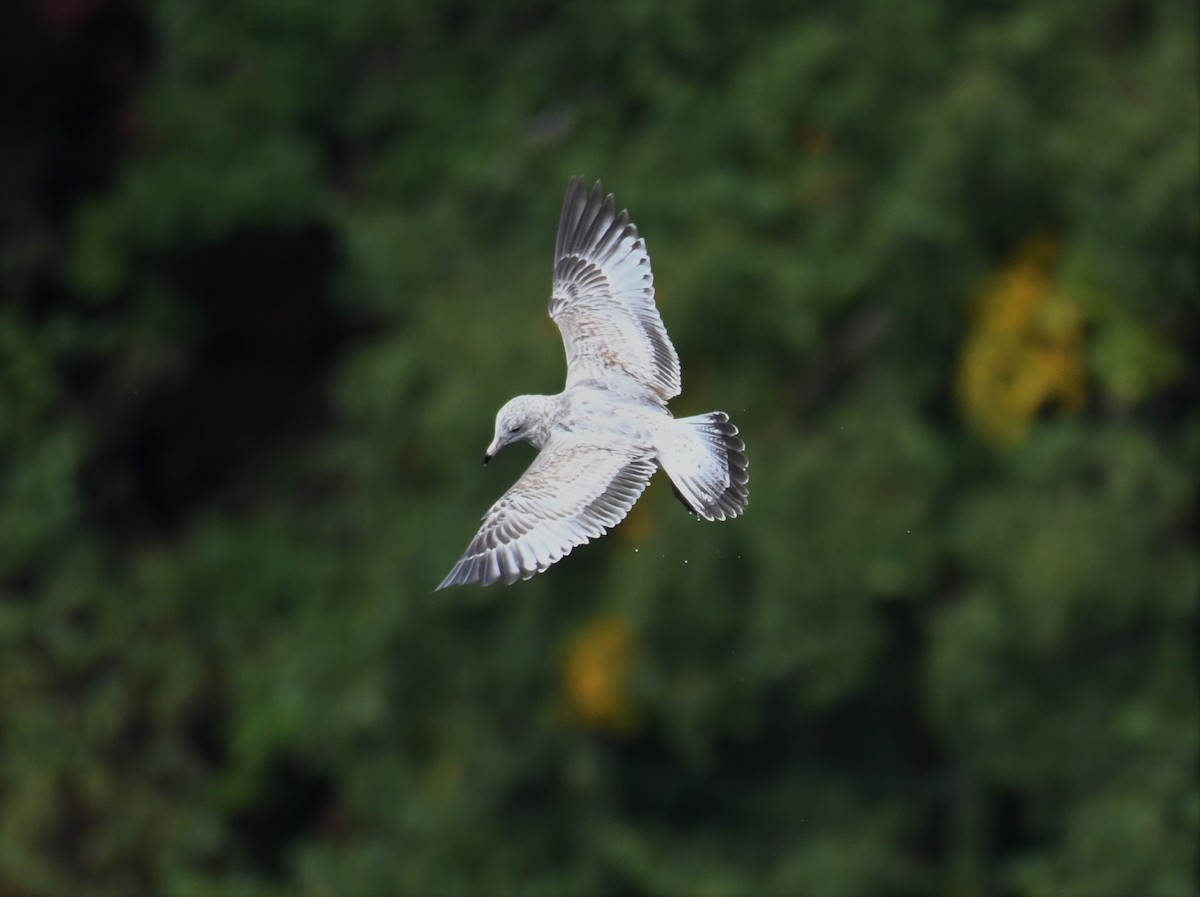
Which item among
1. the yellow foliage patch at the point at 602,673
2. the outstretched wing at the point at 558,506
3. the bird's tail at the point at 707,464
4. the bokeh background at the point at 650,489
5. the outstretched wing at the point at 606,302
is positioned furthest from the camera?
the yellow foliage patch at the point at 602,673

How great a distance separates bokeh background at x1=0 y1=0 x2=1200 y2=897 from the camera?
10.6 m

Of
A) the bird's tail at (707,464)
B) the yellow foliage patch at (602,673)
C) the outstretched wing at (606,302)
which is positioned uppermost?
the yellow foliage patch at (602,673)

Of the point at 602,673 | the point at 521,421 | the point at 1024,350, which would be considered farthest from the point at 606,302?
the point at 602,673

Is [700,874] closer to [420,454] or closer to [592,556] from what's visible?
[592,556]

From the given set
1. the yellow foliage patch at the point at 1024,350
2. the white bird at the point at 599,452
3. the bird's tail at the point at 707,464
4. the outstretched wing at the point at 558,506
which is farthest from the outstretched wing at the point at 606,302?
the yellow foliage patch at the point at 1024,350

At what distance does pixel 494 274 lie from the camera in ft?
39.2

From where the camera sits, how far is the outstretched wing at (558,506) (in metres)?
6.24

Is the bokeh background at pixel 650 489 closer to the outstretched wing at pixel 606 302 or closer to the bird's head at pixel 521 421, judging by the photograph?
the outstretched wing at pixel 606 302

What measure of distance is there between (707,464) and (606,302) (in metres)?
0.92

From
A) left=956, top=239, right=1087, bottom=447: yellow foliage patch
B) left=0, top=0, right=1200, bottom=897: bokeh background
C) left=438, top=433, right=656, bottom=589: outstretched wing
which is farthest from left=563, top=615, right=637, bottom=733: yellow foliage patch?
left=438, top=433, right=656, bottom=589: outstretched wing

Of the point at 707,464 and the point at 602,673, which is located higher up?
the point at 602,673

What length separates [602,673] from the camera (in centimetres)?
1123

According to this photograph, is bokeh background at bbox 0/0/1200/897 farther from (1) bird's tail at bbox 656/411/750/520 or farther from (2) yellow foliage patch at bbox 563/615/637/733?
(1) bird's tail at bbox 656/411/750/520

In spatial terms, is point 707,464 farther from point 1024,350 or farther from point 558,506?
point 1024,350
